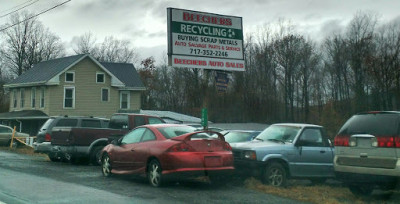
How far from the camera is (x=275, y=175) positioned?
1111cm

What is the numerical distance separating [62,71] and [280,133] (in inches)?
1190

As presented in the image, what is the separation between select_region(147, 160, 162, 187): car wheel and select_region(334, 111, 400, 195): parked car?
3.80 m

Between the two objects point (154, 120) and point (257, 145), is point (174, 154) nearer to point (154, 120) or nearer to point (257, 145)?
point (257, 145)

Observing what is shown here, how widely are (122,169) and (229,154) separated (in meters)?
2.86

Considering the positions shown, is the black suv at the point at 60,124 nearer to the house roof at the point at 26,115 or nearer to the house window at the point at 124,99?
the house roof at the point at 26,115

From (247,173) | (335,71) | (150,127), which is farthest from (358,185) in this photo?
(335,71)

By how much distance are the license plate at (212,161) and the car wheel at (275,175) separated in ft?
4.39

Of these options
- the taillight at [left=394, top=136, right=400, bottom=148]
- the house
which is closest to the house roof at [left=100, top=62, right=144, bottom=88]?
the house

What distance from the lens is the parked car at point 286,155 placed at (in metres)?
11.0

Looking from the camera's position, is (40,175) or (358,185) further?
(40,175)

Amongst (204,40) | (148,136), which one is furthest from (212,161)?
(204,40)

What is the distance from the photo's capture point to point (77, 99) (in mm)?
39875

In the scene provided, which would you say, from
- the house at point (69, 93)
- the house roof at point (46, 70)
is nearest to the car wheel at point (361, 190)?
the house at point (69, 93)

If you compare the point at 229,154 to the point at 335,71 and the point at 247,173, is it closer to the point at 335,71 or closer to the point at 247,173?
the point at 247,173
